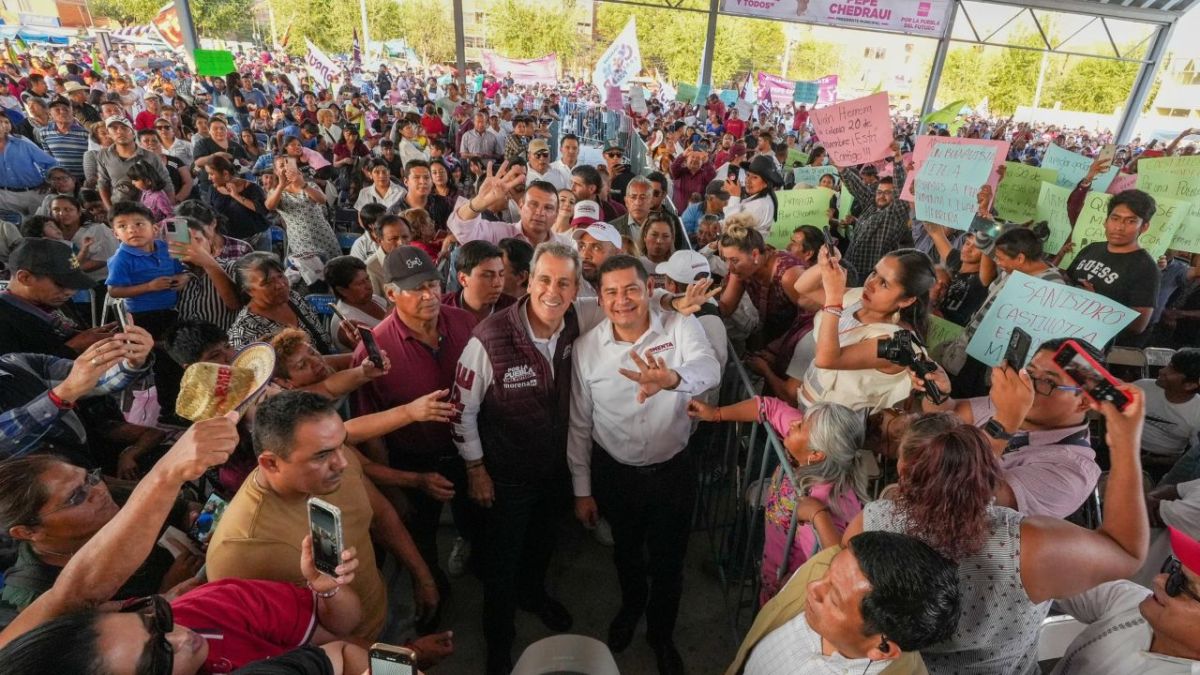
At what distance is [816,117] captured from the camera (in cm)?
602

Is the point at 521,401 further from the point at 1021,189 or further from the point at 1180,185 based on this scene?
the point at 1180,185

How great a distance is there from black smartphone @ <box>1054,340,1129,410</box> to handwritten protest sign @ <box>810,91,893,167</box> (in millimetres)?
4519

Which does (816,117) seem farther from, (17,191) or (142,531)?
(17,191)

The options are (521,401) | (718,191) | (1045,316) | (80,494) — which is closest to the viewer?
(80,494)

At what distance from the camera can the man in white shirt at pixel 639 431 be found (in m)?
2.48

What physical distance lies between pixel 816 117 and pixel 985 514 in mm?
5394

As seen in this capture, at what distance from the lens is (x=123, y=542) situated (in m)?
1.52

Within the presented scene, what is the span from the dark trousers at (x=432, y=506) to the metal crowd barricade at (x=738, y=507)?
140cm

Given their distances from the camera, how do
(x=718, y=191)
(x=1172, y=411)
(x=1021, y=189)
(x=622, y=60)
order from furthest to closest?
(x=622, y=60), (x=718, y=191), (x=1021, y=189), (x=1172, y=411)

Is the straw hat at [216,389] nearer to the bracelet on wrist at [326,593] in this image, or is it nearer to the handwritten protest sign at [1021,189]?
the bracelet on wrist at [326,593]

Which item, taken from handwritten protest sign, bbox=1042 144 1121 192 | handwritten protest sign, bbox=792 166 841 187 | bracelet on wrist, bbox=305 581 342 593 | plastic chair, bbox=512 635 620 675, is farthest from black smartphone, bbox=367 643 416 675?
handwritten protest sign, bbox=1042 144 1121 192

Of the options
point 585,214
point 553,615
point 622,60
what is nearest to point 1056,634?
point 553,615

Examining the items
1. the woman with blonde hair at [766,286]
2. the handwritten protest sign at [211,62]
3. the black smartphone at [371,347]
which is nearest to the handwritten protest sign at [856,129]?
the woman with blonde hair at [766,286]

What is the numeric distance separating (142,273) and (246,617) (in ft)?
11.5
